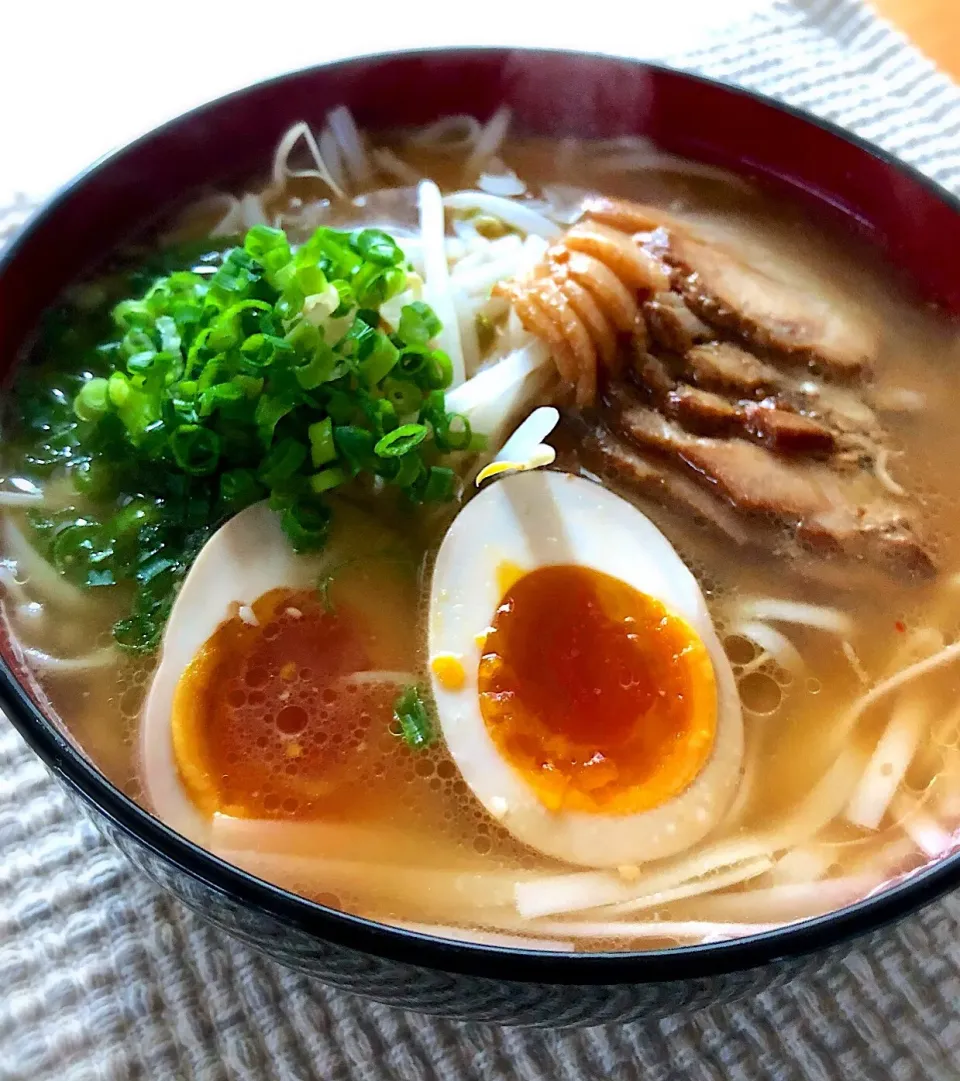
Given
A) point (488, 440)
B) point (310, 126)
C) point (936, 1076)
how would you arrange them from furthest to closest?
point (310, 126)
point (488, 440)
point (936, 1076)

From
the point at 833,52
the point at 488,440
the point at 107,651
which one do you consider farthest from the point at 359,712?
the point at 833,52

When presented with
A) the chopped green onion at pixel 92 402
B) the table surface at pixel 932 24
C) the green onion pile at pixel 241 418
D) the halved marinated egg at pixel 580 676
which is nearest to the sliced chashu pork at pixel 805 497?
the halved marinated egg at pixel 580 676

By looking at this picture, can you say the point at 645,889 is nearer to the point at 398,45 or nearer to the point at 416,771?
the point at 416,771

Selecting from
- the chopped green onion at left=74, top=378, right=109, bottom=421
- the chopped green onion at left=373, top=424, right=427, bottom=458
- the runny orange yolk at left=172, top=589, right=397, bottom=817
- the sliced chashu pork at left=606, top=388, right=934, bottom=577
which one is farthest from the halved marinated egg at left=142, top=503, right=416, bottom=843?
the sliced chashu pork at left=606, top=388, right=934, bottom=577

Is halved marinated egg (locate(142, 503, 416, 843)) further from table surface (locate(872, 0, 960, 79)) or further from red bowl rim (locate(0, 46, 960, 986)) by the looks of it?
table surface (locate(872, 0, 960, 79))

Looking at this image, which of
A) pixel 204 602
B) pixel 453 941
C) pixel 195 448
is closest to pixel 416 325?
pixel 195 448
